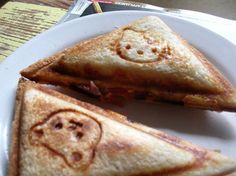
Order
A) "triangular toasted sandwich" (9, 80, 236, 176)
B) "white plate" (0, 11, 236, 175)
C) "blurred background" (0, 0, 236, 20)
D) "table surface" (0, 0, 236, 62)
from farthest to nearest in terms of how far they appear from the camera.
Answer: "blurred background" (0, 0, 236, 20), "table surface" (0, 0, 236, 62), "white plate" (0, 11, 236, 175), "triangular toasted sandwich" (9, 80, 236, 176)

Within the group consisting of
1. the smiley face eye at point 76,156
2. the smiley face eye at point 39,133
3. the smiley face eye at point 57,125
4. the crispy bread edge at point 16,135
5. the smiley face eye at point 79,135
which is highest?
the smiley face eye at point 79,135

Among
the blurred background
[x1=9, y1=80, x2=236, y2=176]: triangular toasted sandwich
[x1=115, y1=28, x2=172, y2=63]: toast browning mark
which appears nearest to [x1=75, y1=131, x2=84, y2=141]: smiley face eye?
[x1=9, y1=80, x2=236, y2=176]: triangular toasted sandwich

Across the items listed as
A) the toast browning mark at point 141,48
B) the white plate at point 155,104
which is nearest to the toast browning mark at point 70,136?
the white plate at point 155,104

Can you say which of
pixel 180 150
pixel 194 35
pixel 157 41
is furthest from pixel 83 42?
pixel 180 150

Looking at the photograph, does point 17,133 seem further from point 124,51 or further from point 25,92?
point 124,51

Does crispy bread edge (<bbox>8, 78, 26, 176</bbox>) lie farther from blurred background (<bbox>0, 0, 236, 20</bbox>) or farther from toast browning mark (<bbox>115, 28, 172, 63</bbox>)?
blurred background (<bbox>0, 0, 236, 20</bbox>)

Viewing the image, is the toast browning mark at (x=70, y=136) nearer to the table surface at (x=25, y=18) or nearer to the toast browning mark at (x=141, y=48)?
the toast browning mark at (x=141, y=48)

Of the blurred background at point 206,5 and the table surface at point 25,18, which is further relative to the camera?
the blurred background at point 206,5
